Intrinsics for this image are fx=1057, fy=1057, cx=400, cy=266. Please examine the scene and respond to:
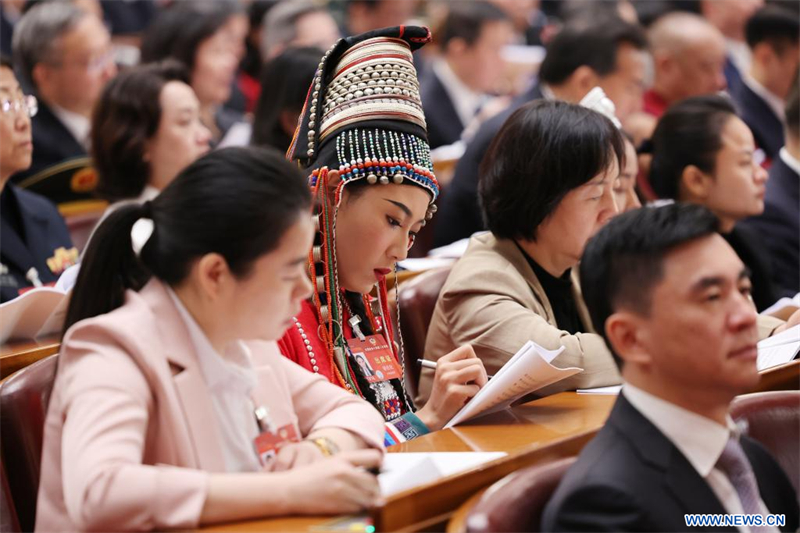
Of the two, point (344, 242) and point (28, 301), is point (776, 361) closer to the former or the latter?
point (344, 242)

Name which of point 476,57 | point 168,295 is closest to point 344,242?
point 168,295

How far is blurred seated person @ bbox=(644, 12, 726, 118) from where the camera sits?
5.42m

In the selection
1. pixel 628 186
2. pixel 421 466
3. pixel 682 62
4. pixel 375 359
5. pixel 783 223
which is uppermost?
pixel 421 466

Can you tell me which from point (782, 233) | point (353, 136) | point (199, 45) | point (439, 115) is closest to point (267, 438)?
point (353, 136)

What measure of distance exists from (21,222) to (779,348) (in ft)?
7.38

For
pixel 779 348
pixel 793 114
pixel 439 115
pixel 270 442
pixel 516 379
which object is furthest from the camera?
Result: pixel 439 115

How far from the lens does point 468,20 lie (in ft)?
21.7

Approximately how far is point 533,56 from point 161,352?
6.56m

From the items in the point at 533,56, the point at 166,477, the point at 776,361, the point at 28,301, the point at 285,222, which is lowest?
the point at 533,56

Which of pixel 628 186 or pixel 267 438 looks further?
pixel 628 186

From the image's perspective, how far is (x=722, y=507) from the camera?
1.54 metres

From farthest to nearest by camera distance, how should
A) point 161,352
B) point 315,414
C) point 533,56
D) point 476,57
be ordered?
1. point 533,56
2. point 476,57
3. point 315,414
4. point 161,352

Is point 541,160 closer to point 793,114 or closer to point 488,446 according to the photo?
point 488,446

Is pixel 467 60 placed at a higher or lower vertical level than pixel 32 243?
lower
